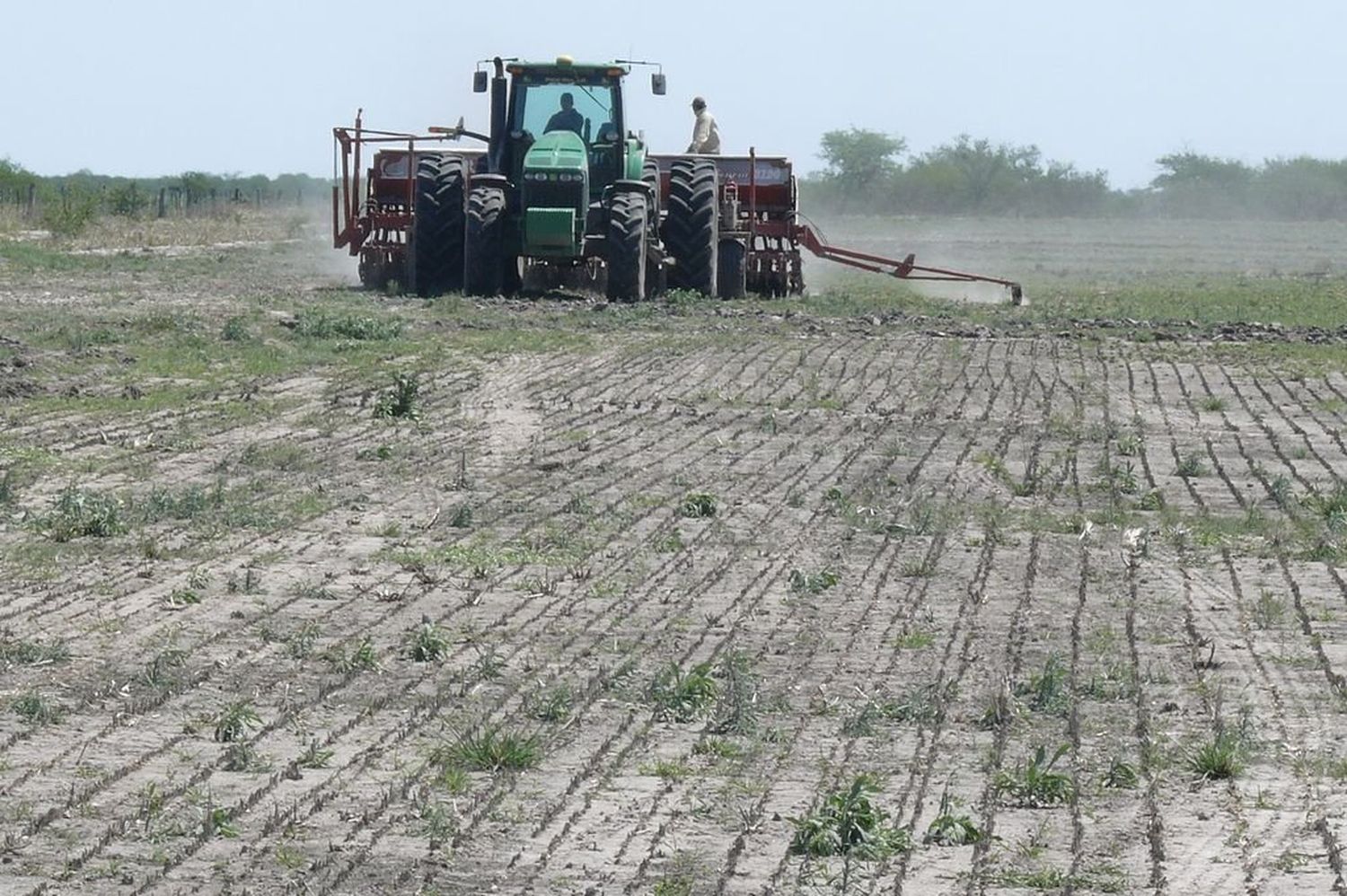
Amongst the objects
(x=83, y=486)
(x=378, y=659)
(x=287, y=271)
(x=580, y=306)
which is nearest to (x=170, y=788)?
(x=378, y=659)

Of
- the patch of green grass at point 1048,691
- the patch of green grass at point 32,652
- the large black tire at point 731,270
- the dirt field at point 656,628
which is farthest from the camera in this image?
the large black tire at point 731,270

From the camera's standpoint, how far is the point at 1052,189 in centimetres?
10019

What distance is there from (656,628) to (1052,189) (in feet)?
310

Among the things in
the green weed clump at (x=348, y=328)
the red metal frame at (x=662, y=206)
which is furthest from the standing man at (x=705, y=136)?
the green weed clump at (x=348, y=328)

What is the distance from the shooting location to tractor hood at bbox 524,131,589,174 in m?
22.9

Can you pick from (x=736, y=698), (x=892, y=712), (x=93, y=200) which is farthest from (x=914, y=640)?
(x=93, y=200)

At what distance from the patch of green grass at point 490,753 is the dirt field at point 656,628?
0.02 metres

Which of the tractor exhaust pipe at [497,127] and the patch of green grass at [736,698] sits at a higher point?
the tractor exhaust pipe at [497,127]

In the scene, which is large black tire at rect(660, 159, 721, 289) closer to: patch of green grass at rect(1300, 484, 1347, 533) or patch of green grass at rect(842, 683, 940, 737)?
patch of green grass at rect(1300, 484, 1347, 533)

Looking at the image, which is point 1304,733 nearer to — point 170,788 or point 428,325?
point 170,788

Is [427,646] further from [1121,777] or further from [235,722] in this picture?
[1121,777]

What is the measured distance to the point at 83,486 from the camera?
11.4 metres

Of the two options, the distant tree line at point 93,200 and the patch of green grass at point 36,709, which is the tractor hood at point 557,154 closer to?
→ the patch of green grass at point 36,709

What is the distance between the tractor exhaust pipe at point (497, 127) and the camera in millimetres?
23578
